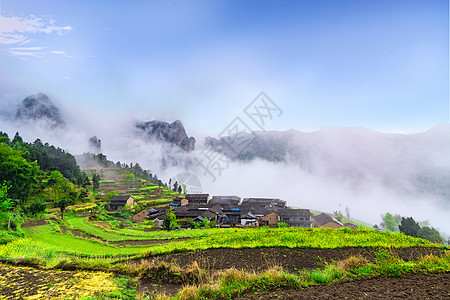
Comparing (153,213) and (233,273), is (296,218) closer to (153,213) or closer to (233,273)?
(153,213)

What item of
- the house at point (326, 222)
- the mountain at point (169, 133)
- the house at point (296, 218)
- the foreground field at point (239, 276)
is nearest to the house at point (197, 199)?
the house at point (296, 218)

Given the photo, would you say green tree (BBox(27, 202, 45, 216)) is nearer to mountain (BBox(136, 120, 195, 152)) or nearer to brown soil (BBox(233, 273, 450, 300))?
brown soil (BBox(233, 273, 450, 300))

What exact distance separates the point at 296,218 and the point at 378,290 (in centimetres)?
3922

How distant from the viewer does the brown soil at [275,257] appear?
10.1m

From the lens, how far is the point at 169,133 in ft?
508

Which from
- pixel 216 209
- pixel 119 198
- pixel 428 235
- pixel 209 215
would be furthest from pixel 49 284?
pixel 119 198

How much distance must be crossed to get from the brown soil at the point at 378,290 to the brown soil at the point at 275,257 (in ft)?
13.3

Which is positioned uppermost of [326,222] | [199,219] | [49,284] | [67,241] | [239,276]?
[239,276]

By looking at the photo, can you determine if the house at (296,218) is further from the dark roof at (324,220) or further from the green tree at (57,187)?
the green tree at (57,187)

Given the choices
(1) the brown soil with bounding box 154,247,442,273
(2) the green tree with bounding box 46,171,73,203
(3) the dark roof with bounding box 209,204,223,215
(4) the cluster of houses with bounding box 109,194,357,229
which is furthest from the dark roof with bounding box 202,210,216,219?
(1) the brown soil with bounding box 154,247,442,273

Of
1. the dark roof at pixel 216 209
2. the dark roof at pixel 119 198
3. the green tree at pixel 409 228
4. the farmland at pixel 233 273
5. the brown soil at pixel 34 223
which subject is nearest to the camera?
the farmland at pixel 233 273

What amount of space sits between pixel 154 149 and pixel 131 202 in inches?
4064

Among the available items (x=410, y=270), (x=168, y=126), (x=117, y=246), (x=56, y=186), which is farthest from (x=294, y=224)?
(x=168, y=126)

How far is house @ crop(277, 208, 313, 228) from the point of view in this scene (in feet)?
135
